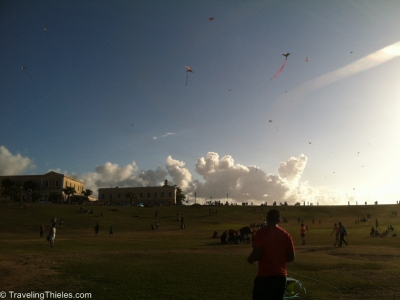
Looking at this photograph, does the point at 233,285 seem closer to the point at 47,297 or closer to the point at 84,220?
the point at 47,297

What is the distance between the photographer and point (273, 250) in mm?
6168

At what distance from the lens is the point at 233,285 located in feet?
38.9

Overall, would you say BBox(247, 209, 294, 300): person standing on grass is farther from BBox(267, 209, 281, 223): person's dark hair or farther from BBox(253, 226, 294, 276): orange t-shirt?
BBox(267, 209, 281, 223): person's dark hair

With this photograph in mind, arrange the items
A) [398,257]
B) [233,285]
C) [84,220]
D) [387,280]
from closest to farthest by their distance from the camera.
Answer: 1. [233,285]
2. [387,280]
3. [398,257]
4. [84,220]

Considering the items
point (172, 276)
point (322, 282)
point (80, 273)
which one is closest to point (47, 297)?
point (80, 273)

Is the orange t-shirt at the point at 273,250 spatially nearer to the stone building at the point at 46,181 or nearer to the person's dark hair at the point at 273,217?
the person's dark hair at the point at 273,217

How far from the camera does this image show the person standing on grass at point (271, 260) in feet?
20.0

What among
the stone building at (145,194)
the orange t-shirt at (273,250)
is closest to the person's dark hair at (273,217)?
the orange t-shirt at (273,250)

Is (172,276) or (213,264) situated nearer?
(172,276)

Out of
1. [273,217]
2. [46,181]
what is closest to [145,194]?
[46,181]

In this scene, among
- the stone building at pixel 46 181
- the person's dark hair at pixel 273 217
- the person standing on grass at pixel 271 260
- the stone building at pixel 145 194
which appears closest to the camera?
the person standing on grass at pixel 271 260

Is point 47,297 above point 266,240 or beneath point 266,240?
beneath

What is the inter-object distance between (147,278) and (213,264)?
4314mm

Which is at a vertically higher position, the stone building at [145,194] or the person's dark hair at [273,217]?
the person's dark hair at [273,217]
